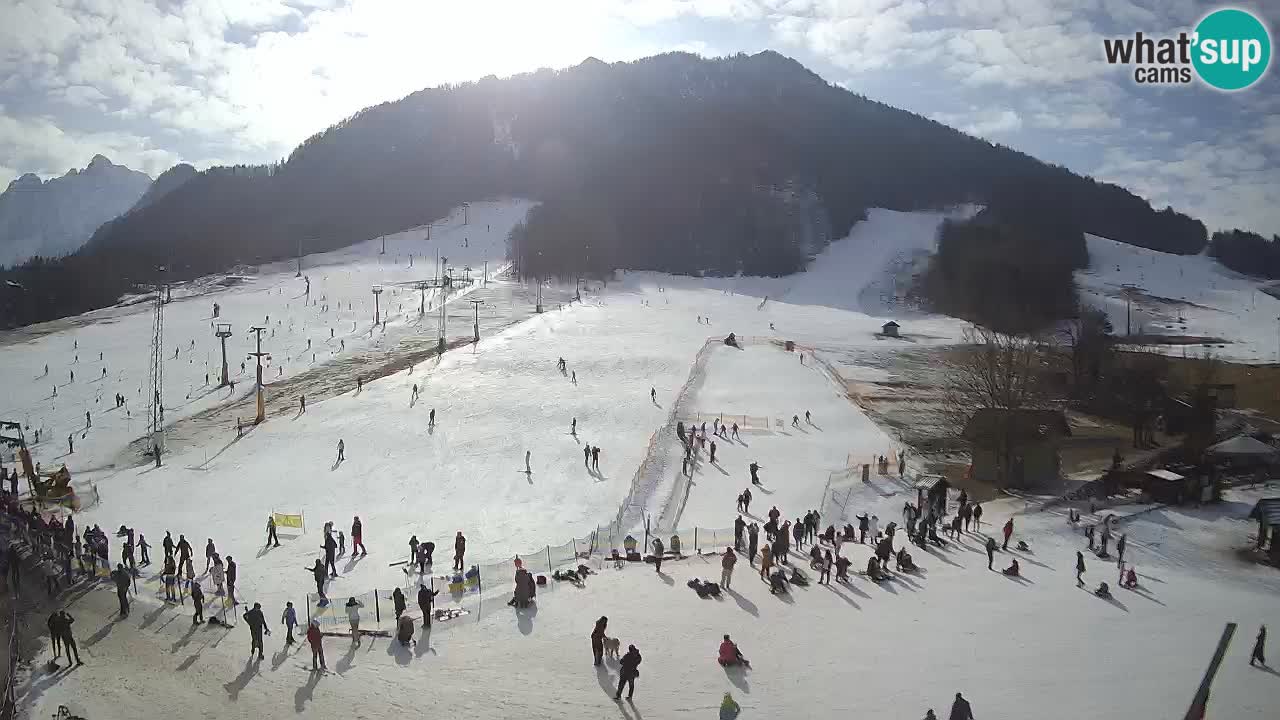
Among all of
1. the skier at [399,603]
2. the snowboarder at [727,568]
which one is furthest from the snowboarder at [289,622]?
the snowboarder at [727,568]

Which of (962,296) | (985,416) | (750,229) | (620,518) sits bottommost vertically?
(620,518)

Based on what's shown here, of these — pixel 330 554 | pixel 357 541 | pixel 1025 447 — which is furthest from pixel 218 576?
pixel 1025 447

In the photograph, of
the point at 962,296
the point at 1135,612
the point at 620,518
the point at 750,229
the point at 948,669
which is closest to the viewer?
the point at 948,669

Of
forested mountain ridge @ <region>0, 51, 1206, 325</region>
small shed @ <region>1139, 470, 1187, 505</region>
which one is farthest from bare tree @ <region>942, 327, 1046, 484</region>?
forested mountain ridge @ <region>0, 51, 1206, 325</region>

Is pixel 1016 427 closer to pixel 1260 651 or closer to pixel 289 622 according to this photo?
pixel 1260 651

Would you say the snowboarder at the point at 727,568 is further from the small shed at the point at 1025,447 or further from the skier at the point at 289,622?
the small shed at the point at 1025,447

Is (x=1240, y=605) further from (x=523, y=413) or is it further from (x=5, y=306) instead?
(x=5, y=306)

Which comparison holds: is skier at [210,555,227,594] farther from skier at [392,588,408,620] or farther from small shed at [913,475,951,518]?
small shed at [913,475,951,518]

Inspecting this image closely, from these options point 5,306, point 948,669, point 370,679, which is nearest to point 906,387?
point 948,669
